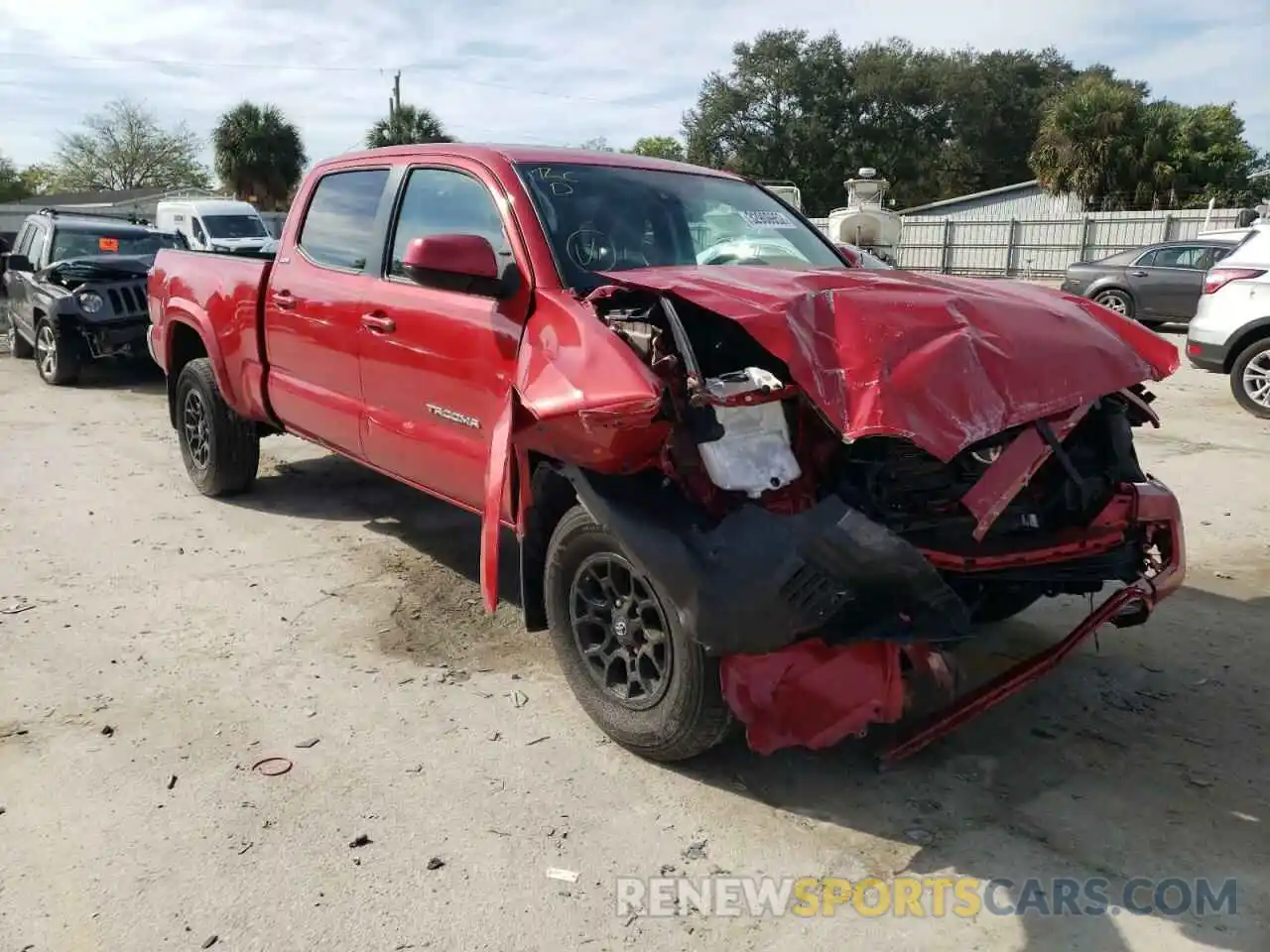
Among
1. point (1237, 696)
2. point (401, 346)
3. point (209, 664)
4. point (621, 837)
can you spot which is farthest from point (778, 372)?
point (209, 664)

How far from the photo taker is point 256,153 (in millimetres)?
41781

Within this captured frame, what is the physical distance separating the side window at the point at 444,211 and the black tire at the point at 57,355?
7966 mm

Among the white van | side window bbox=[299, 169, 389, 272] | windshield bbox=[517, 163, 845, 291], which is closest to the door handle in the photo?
side window bbox=[299, 169, 389, 272]

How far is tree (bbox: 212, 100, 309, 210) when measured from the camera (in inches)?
1640

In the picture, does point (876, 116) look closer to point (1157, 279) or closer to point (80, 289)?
point (1157, 279)

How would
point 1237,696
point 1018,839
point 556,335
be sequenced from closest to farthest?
1. point 1018,839
2. point 556,335
3. point 1237,696

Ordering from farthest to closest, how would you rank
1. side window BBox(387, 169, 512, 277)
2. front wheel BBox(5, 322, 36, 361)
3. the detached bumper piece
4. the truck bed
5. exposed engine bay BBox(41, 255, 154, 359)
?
front wheel BBox(5, 322, 36, 361) → exposed engine bay BBox(41, 255, 154, 359) → the truck bed → side window BBox(387, 169, 512, 277) → the detached bumper piece

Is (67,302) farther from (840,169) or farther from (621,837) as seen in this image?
(840,169)

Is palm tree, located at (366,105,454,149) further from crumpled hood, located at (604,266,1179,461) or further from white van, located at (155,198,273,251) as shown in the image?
crumpled hood, located at (604,266,1179,461)

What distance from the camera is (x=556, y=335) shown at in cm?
326

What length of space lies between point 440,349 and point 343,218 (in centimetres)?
136

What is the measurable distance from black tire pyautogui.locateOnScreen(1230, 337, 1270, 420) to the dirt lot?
4968mm

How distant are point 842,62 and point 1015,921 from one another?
5866 cm

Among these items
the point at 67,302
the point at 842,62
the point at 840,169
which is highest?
the point at 842,62
